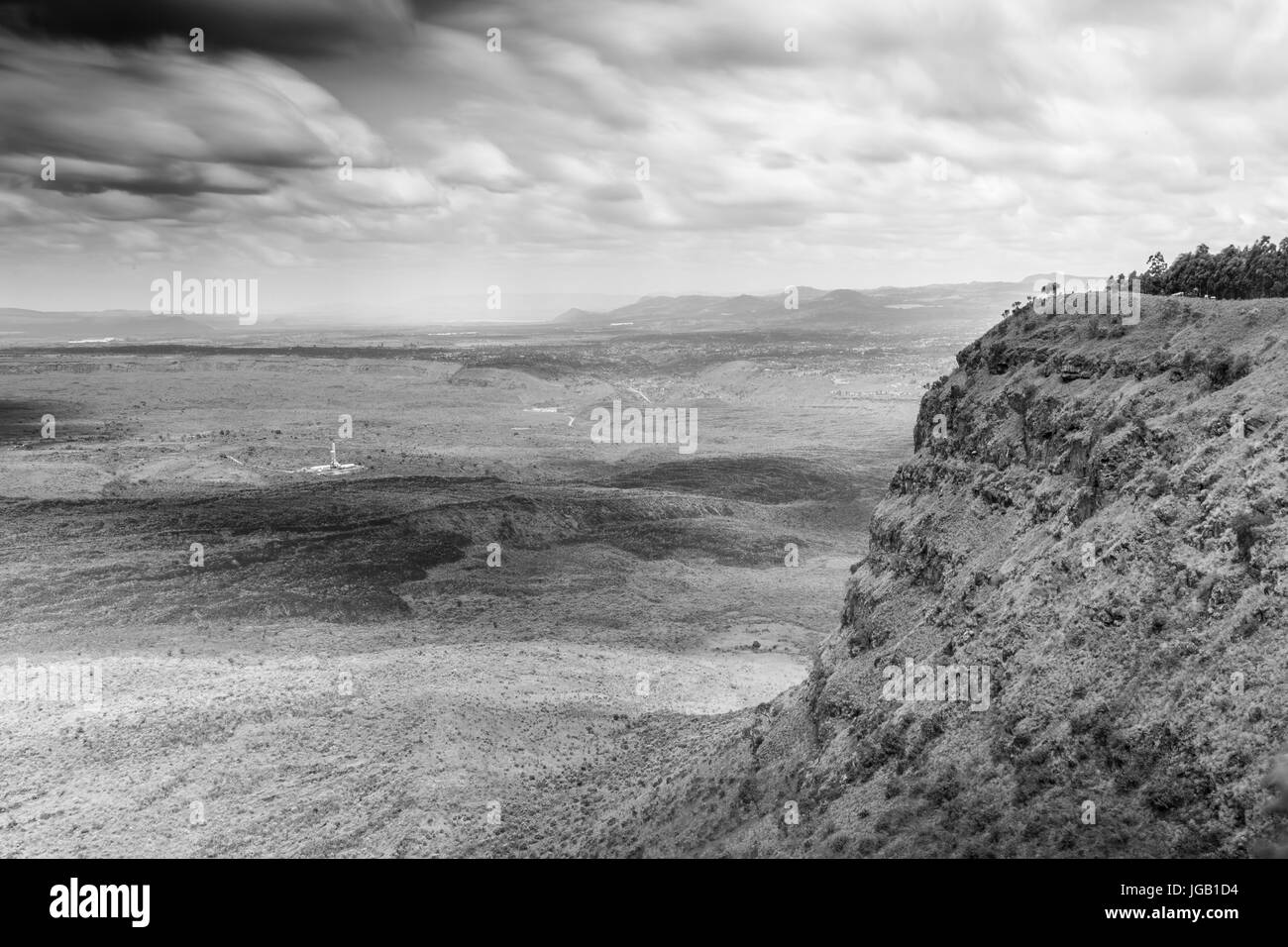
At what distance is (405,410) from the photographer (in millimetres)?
138375

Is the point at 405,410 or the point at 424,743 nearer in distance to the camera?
the point at 424,743

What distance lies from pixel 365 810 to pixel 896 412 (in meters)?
109

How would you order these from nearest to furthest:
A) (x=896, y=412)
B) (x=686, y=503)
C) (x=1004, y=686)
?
(x=1004, y=686) < (x=686, y=503) < (x=896, y=412)

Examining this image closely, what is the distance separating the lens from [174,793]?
2706 centimetres

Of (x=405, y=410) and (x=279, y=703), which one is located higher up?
(x=405, y=410)

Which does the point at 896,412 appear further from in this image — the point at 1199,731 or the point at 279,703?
the point at 1199,731

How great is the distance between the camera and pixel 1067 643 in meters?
16.0

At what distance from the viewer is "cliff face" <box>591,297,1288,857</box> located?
12789mm

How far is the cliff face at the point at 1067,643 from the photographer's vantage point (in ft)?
42.0
